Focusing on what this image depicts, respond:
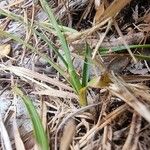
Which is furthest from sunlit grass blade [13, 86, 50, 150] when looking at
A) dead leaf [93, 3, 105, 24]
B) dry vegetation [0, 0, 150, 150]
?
dead leaf [93, 3, 105, 24]

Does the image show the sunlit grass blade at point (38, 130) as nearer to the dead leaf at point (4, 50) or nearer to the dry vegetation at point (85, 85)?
the dry vegetation at point (85, 85)

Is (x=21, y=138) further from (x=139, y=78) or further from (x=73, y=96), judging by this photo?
(x=139, y=78)

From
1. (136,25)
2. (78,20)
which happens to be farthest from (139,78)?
(78,20)

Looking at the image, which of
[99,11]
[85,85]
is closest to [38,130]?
[85,85]

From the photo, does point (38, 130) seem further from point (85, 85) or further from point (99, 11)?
point (99, 11)

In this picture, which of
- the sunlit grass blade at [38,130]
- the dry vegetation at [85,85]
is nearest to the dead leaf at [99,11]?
the dry vegetation at [85,85]

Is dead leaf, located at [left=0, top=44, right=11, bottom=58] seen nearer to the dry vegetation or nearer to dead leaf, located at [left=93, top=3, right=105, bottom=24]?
the dry vegetation

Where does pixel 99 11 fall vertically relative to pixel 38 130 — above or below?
above

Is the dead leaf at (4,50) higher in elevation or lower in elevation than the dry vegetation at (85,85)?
higher
